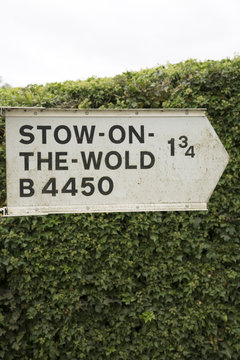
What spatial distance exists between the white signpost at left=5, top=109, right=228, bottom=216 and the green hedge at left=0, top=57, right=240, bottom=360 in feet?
5.25

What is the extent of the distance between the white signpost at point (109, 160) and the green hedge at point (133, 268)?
160cm

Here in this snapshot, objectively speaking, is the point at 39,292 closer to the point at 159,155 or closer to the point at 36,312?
the point at 36,312

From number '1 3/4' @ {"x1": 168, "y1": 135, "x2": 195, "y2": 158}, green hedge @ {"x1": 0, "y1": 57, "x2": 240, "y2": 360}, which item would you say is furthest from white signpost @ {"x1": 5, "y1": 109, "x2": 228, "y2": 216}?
→ green hedge @ {"x1": 0, "y1": 57, "x2": 240, "y2": 360}

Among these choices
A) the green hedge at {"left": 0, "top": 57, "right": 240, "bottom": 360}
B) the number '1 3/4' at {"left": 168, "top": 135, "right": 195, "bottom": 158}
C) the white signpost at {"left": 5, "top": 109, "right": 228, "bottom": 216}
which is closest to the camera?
the white signpost at {"left": 5, "top": 109, "right": 228, "bottom": 216}

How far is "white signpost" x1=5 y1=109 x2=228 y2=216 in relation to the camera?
150cm

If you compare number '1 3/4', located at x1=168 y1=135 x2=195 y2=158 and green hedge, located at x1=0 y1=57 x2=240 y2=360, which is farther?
green hedge, located at x1=0 y1=57 x2=240 y2=360

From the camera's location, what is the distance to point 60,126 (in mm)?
1542

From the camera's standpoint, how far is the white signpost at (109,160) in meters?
1.50

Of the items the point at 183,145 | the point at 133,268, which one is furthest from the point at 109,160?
the point at 133,268

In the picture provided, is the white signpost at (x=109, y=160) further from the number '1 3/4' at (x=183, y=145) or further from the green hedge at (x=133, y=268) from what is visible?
the green hedge at (x=133, y=268)

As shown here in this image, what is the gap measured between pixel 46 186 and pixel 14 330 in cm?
228

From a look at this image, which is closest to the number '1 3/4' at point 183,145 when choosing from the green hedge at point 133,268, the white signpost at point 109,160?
A: the white signpost at point 109,160

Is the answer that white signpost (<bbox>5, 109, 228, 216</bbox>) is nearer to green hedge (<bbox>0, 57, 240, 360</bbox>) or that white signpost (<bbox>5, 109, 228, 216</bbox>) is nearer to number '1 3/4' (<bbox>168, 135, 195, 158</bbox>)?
number '1 3/4' (<bbox>168, 135, 195, 158</bbox>)

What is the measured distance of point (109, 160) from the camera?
61.7 inches
